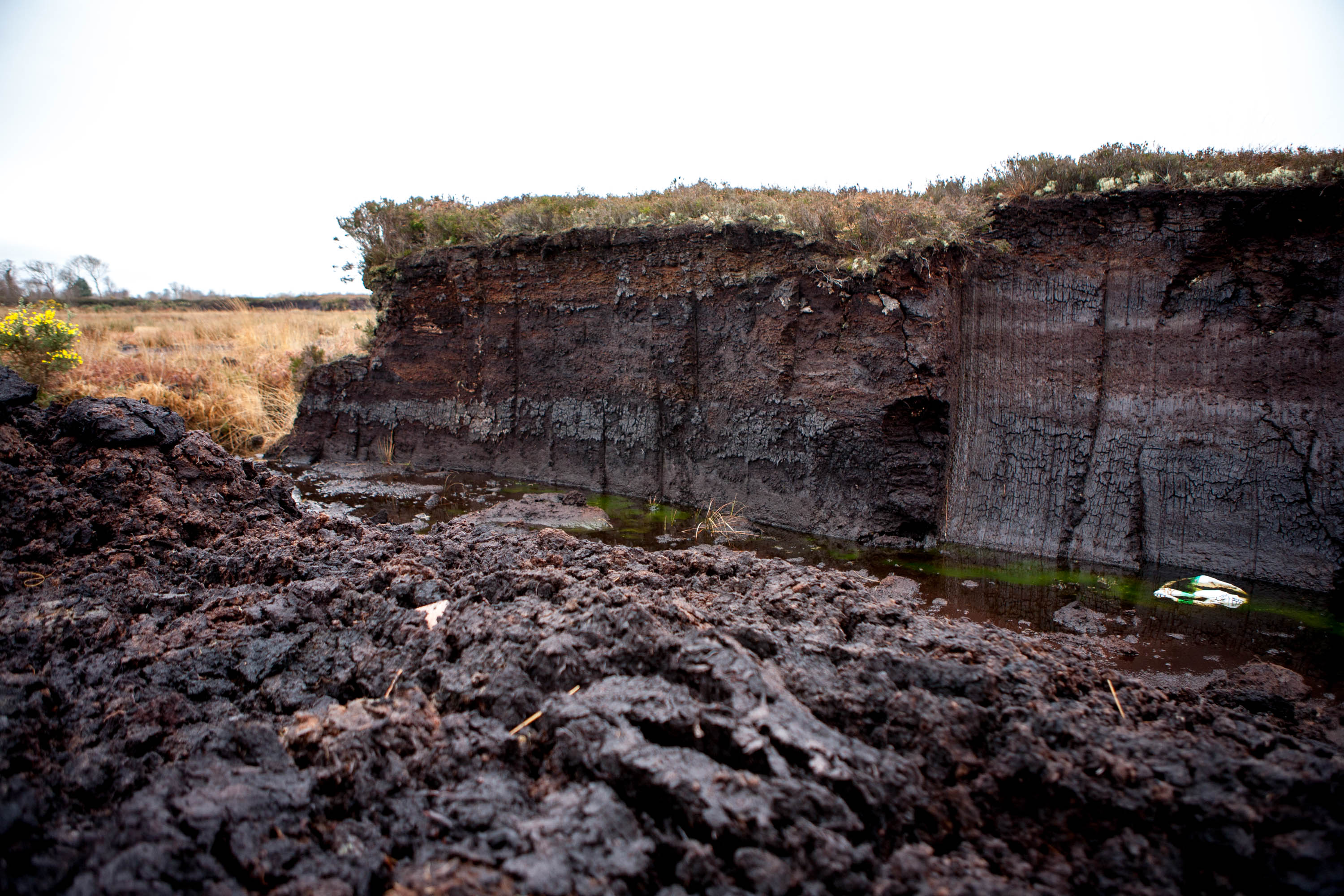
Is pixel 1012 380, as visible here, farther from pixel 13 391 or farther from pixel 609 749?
pixel 13 391

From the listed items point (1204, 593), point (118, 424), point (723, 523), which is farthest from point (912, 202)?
point (118, 424)

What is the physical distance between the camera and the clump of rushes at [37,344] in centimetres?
891

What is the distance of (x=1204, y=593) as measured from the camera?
17.0 ft

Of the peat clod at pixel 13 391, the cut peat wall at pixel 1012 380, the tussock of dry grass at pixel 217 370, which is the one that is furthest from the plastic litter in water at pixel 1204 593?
the tussock of dry grass at pixel 217 370

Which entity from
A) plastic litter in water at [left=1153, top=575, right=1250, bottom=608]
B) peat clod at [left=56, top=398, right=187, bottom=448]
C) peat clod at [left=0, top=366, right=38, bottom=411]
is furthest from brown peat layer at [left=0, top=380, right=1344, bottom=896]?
peat clod at [left=0, top=366, right=38, bottom=411]

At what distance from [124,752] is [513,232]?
7080 mm

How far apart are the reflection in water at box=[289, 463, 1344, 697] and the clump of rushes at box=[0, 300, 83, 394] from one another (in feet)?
15.3

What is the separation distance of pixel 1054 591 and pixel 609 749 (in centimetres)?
440

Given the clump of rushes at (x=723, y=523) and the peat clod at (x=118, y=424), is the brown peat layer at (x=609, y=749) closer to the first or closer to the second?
the peat clod at (x=118, y=424)

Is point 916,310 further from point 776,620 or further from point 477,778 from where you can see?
point 477,778

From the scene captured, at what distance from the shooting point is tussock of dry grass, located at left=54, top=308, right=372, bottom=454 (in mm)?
10375

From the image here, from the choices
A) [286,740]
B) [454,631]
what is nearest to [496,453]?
[454,631]

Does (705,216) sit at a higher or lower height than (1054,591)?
higher

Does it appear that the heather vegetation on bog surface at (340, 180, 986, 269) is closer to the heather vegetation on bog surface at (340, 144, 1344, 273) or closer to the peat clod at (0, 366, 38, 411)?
the heather vegetation on bog surface at (340, 144, 1344, 273)
